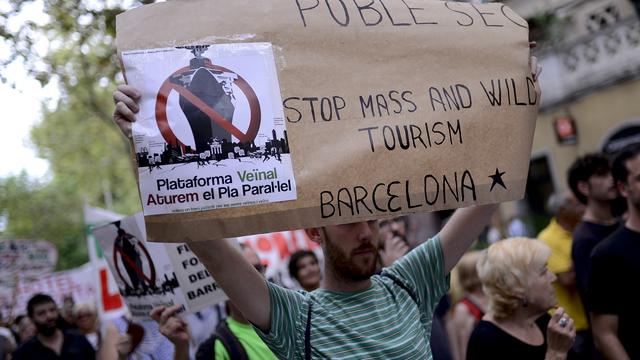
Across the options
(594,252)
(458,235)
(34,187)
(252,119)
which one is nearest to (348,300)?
(458,235)

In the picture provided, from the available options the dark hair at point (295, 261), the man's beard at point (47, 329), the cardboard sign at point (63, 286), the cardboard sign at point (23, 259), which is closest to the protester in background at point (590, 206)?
the dark hair at point (295, 261)

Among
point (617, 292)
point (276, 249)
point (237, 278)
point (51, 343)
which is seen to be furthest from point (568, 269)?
point (51, 343)

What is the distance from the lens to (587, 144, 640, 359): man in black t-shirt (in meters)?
3.86

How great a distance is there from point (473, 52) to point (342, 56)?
519 mm

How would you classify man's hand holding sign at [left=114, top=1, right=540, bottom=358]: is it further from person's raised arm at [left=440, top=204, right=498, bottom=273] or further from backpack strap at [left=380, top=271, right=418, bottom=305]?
person's raised arm at [left=440, top=204, right=498, bottom=273]

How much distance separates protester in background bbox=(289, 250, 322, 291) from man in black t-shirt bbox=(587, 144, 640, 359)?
2.17m

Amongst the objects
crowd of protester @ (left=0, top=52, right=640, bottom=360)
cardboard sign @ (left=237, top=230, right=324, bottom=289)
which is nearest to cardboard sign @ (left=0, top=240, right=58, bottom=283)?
cardboard sign @ (left=237, top=230, right=324, bottom=289)

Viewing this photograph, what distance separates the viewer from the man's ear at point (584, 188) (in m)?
5.27

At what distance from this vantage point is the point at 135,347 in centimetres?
448

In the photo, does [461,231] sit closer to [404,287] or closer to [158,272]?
[404,287]

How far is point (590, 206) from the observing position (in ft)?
16.8

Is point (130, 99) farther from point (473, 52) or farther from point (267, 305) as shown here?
point (473, 52)

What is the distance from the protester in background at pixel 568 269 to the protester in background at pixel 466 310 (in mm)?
541

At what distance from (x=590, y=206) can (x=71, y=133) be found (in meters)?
19.4
